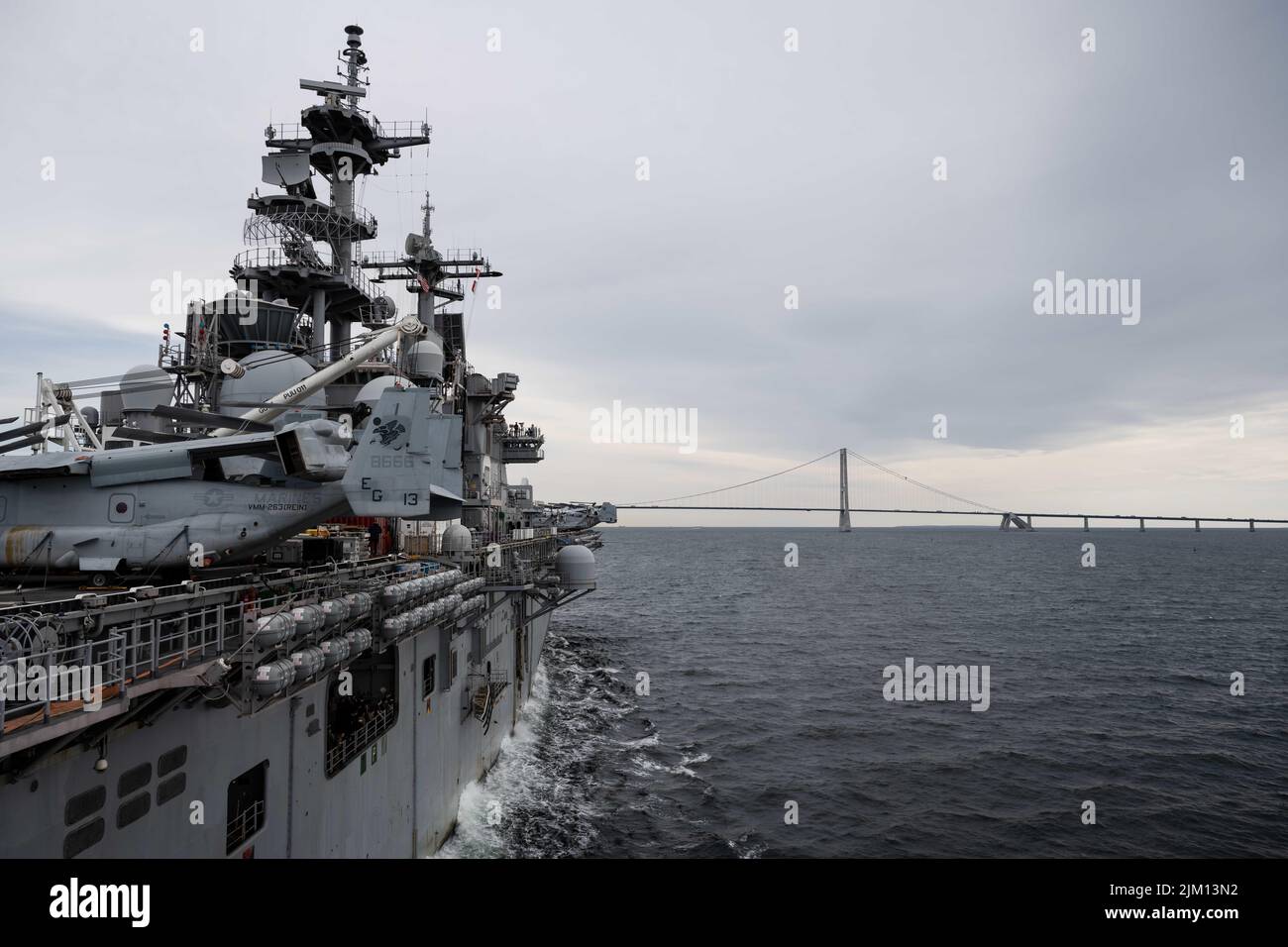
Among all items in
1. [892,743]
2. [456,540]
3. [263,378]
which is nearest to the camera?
[456,540]

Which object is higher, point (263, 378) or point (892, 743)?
point (263, 378)

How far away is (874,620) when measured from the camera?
217 feet

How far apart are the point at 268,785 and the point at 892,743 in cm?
2810

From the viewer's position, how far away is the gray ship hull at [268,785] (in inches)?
343

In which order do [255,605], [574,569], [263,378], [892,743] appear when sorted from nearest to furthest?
[255,605], [574,569], [263,378], [892,743]

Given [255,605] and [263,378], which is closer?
[255,605]

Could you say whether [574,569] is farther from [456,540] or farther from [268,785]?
[268,785]

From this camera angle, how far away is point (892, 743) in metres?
32.8

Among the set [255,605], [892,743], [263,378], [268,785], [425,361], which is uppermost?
[425,361]

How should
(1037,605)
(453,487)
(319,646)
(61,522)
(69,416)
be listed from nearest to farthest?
(319,646) → (61,522) → (453,487) → (69,416) → (1037,605)

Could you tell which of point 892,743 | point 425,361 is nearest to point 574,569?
point 425,361
